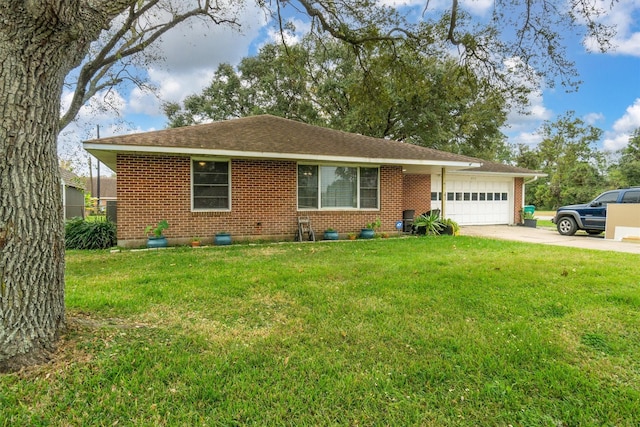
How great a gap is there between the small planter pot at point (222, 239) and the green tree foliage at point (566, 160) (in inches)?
1369

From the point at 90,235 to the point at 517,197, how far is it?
18.0m

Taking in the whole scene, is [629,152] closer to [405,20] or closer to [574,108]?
[574,108]

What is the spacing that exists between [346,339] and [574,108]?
4151 cm

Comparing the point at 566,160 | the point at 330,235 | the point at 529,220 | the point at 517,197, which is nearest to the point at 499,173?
the point at 517,197

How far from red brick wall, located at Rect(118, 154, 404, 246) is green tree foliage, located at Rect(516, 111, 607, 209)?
30.9m

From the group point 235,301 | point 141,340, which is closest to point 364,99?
point 235,301

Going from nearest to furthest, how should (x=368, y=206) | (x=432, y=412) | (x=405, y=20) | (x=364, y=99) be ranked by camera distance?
1. (x=432, y=412)
2. (x=405, y=20)
3. (x=364, y=99)
4. (x=368, y=206)

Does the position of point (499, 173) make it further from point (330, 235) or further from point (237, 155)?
point (237, 155)

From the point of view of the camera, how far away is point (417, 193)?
46.0 ft

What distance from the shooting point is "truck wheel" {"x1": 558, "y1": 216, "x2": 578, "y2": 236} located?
12180 mm

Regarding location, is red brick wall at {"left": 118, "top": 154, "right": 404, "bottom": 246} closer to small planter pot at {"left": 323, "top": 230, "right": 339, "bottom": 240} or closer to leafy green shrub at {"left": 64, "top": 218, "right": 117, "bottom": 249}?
small planter pot at {"left": 323, "top": 230, "right": 339, "bottom": 240}

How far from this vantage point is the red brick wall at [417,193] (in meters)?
13.9

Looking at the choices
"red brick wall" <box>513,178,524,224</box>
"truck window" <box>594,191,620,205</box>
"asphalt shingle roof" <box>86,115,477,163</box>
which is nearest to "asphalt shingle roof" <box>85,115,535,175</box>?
"asphalt shingle roof" <box>86,115,477,163</box>

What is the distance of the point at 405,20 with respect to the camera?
7.72 meters
